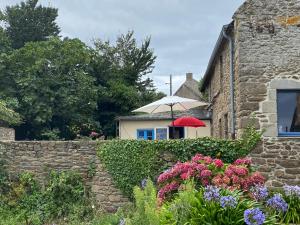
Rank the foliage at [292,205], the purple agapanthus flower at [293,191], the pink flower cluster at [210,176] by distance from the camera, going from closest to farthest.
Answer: the foliage at [292,205], the purple agapanthus flower at [293,191], the pink flower cluster at [210,176]

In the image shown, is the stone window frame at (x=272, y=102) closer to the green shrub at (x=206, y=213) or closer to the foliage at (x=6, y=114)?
the green shrub at (x=206, y=213)

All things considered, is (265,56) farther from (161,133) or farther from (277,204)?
(161,133)

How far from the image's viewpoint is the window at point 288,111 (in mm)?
11500

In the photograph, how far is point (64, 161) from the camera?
38.0 ft

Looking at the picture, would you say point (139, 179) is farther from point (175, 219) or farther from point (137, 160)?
point (175, 219)

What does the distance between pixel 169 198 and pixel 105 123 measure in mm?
16905

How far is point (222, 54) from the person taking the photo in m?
14.6

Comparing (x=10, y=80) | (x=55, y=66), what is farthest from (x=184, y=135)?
(x=10, y=80)

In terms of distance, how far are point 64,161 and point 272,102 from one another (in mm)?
5684

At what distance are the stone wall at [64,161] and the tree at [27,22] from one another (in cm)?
1666

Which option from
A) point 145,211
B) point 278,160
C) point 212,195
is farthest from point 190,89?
point 145,211

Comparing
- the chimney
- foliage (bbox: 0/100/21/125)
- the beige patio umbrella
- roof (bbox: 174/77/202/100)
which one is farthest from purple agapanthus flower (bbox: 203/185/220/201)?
the chimney

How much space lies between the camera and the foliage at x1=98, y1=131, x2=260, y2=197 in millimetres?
10570

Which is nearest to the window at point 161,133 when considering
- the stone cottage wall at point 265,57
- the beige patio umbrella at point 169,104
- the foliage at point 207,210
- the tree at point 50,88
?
the tree at point 50,88
